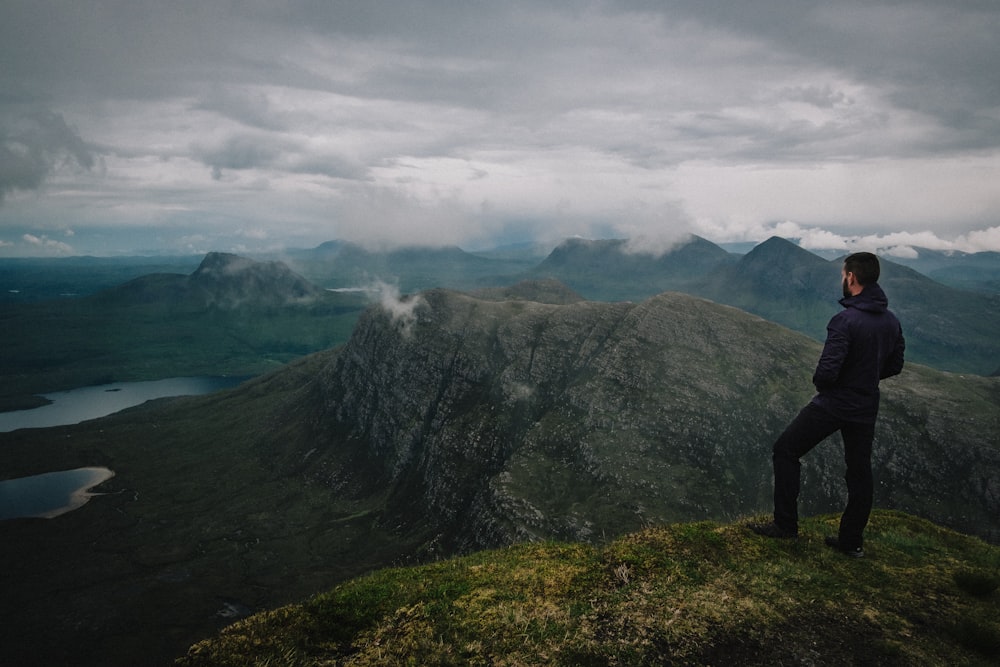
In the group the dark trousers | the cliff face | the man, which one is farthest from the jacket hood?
the cliff face


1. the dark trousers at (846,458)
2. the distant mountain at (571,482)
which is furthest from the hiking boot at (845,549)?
the distant mountain at (571,482)

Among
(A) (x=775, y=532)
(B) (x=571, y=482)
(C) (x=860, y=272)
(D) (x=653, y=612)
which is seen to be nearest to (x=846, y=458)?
(A) (x=775, y=532)

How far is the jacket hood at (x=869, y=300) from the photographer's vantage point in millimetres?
12656

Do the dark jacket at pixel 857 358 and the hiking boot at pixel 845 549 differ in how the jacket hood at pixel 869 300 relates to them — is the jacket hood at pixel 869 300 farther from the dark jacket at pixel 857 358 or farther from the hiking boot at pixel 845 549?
the hiking boot at pixel 845 549

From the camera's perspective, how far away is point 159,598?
15475 cm

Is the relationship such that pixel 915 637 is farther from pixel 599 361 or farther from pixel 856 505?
pixel 599 361

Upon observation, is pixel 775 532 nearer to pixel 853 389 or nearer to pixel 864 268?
pixel 853 389

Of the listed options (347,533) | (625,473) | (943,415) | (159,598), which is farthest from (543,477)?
(159,598)

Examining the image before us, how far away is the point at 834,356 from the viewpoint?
12484 mm

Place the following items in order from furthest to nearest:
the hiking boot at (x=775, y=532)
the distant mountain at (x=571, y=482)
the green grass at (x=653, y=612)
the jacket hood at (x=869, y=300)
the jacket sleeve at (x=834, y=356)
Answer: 1. the distant mountain at (x=571, y=482)
2. the hiking boot at (x=775, y=532)
3. the jacket hood at (x=869, y=300)
4. the jacket sleeve at (x=834, y=356)
5. the green grass at (x=653, y=612)

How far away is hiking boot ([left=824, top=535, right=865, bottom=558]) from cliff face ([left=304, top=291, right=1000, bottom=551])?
119570mm

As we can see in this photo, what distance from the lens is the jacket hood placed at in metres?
12.7

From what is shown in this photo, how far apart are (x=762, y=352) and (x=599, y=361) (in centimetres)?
5628

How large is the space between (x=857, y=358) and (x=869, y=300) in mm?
1700
